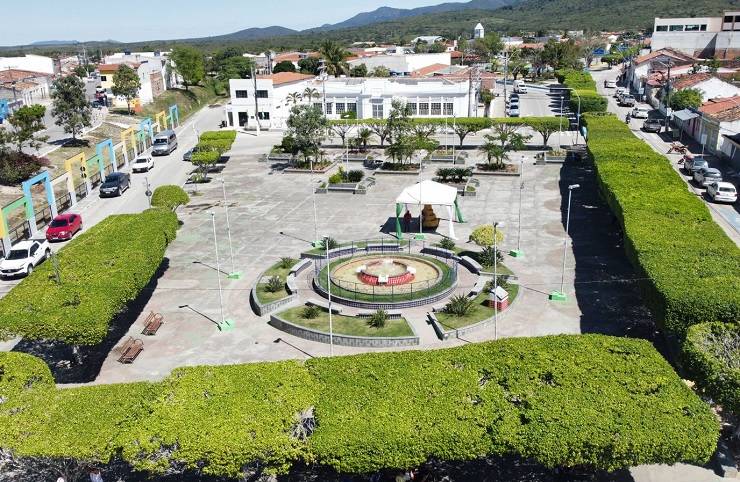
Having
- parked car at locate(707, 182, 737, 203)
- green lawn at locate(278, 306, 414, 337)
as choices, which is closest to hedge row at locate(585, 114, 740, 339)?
parked car at locate(707, 182, 737, 203)

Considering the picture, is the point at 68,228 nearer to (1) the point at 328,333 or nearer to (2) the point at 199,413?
(1) the point at 328,333

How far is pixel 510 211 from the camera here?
146ft

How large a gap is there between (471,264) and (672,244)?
10.2 metres

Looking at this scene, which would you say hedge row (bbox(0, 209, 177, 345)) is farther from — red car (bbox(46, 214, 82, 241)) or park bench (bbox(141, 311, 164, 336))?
red car (bbox(46, 214, 82, 241))

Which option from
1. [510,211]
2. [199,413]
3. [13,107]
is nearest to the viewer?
[199,413]

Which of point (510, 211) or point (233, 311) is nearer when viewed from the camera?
point (233, 311)

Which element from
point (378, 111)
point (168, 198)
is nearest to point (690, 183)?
point (168, 198)

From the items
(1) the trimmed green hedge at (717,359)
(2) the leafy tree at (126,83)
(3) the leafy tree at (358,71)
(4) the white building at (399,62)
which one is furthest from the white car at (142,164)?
(4) the white building at (399,62)

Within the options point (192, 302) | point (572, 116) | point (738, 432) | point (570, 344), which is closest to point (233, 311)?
Answer: point (192, 302)

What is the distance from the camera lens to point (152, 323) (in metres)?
28.0

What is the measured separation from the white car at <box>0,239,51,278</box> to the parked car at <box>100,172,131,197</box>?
14.9m

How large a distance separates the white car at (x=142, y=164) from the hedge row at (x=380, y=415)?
4383 cm

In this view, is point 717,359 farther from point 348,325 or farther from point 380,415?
point 348,325

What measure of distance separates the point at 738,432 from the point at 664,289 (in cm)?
556
